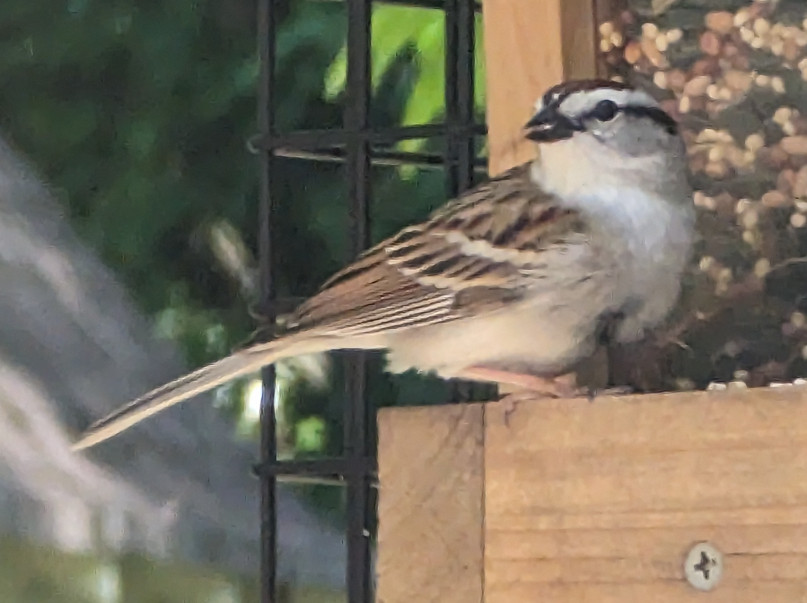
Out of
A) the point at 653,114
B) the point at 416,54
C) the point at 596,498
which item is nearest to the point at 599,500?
the point at 596,498

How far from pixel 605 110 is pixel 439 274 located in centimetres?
15

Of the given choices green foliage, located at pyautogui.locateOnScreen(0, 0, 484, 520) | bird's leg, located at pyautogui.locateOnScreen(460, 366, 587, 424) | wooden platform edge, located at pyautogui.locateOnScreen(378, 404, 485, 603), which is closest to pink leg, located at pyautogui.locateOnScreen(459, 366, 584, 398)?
bird's leg, located at pyautogui.locateOnScreen(460, 366, 587, 424)

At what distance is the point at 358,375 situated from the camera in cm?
95

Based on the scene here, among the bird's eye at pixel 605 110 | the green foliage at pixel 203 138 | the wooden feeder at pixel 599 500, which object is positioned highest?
the green foliage at pixel 203 138

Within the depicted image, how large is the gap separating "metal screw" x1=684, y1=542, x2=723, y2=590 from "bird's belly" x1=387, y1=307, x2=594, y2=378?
0.72 feet

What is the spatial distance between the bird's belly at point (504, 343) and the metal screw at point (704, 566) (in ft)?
0.72

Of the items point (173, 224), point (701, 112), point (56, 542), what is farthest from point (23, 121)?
point (701, 112)

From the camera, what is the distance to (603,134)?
893mm

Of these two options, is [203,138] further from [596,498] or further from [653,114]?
[596,498]

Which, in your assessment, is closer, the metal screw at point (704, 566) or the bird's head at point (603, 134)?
the metal screw at point (704, 566)

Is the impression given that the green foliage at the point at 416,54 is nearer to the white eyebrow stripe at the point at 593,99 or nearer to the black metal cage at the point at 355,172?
the black metal cage at the point at 355,172

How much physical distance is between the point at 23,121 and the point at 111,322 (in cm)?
22

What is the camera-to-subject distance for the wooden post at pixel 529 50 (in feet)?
2.86

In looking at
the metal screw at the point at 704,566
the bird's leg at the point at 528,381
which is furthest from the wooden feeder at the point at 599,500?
the bird's leg at the point at 528,381
